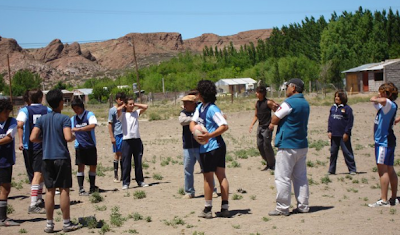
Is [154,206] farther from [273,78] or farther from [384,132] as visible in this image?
[273,78]

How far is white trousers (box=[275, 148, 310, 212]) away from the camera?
731cm

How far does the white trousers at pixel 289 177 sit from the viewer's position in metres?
7.31

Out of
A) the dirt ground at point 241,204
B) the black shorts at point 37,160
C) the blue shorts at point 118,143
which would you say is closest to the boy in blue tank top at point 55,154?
the dirt ground at point 241,204

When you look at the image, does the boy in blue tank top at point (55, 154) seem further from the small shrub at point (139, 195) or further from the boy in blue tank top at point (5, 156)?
the small shrub at point (139, 195)

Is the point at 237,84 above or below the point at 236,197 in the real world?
above

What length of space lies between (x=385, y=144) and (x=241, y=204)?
8.55 ft

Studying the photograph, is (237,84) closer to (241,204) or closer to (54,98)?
(241,204)

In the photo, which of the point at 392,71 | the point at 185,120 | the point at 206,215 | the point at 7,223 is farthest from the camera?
the point at 392,71

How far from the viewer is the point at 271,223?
6.97 m

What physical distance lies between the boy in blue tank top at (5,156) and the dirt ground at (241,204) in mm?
358

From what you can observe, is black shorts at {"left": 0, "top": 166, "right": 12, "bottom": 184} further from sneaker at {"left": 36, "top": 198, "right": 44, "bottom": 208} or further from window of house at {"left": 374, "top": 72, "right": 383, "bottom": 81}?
window of house at {"left": 374, "top": 72, "right": 383, "bottom": 81}

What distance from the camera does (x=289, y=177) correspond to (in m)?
7.39

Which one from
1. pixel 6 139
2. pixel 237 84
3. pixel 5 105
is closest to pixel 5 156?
pixel 6 139

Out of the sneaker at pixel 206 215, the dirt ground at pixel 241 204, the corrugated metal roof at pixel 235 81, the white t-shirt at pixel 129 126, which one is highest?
the corrugated metal roof at pixel 235 81
